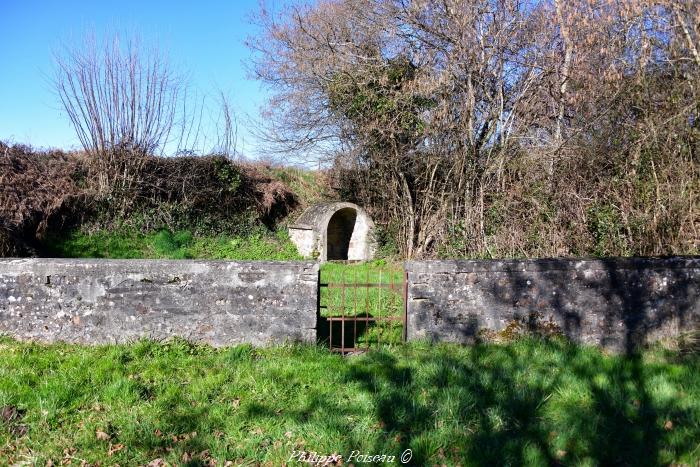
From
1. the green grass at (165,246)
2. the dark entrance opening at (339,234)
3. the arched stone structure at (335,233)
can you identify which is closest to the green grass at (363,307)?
the arched stone structure at (335,233)

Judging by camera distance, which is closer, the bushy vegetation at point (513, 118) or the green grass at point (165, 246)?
the bushy vegetation at point (513, 118)

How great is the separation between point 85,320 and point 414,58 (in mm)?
9584

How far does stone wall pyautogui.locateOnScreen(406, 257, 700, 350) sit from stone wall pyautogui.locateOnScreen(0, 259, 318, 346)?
1337mm

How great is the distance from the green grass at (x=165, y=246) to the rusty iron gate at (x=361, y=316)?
4688 mm

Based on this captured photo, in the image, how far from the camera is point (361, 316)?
6.95m

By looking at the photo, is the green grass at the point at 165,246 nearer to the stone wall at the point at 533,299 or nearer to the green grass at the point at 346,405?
the green grass at the point at 346,405

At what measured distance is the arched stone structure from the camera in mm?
13664

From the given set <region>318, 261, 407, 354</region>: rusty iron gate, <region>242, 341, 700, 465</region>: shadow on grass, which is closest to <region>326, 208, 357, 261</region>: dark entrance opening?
<region>318, 261, 407, 354</region>: rusty iron gate

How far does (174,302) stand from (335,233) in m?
10.1

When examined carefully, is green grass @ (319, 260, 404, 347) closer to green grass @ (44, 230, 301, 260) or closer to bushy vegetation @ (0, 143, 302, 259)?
green grass @ (44, 230, 301, 260)

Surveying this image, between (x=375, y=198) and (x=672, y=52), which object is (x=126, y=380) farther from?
(x=375, y=198)

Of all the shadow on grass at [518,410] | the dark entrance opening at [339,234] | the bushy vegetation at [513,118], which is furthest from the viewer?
the dark entrance opening at [339,234]

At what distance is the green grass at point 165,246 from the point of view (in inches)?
511

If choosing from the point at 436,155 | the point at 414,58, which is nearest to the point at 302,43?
the point at 414,58
